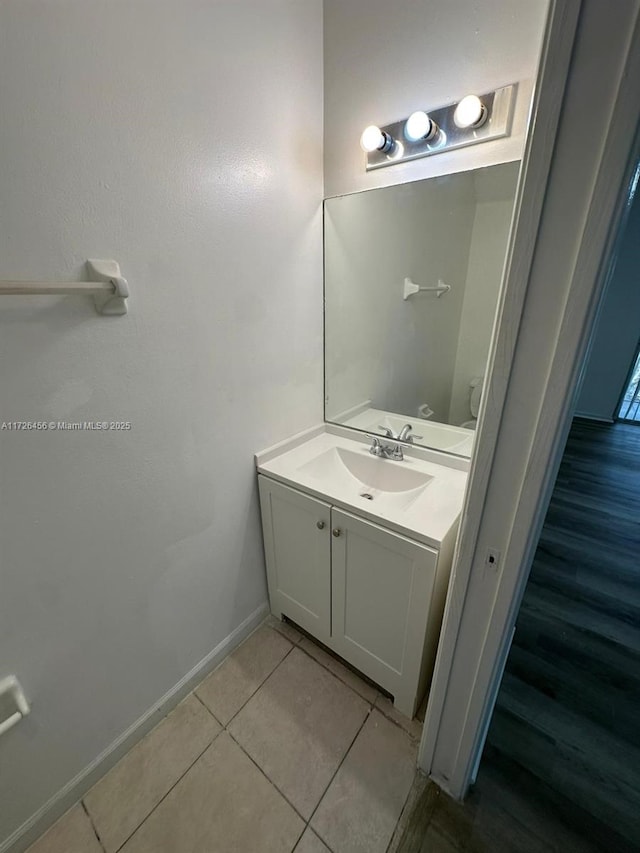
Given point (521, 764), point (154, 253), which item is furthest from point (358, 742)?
point (154, 253)

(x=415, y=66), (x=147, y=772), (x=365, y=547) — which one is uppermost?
(x=415, y=66)

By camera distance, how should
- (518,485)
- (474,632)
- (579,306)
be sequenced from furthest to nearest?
(474,632) < (518,485) < (579,306)

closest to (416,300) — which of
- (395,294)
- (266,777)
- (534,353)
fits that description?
(395,294)

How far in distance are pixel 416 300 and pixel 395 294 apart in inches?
4.1

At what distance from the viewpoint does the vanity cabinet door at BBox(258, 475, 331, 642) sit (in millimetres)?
1324

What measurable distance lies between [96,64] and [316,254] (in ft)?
2.92

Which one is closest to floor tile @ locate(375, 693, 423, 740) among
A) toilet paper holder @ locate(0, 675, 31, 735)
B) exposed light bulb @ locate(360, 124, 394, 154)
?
toilet paper holder @ locate(0, 675, 31, 735)

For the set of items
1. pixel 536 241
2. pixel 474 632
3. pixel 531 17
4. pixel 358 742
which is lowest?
pixel 358 742

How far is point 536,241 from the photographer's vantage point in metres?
0.58

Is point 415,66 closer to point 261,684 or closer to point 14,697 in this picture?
point 14,697

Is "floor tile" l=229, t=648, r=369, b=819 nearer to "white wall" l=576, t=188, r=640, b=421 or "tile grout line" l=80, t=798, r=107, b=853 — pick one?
"tile grout line" l=80, t=798, r=107, b=853

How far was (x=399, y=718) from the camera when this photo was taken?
50.8 inches

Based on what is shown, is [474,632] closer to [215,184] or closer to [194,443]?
[194,443]

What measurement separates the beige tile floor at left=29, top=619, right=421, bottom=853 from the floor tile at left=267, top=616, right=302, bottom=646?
0.48 ft
